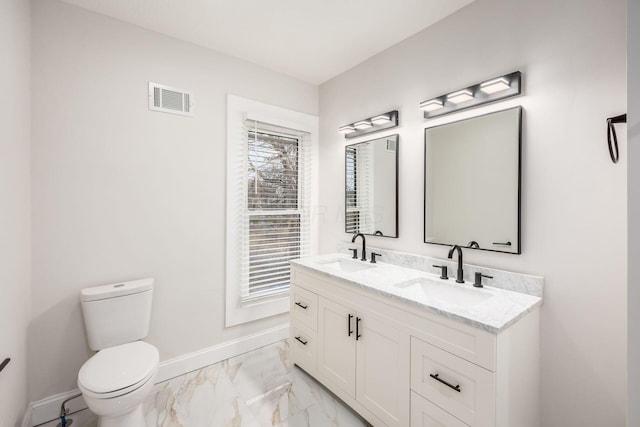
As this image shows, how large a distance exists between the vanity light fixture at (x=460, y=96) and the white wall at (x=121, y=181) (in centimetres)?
169

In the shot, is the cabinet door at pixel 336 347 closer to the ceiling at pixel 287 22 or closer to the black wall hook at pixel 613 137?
the black wall hook at pixel 613 137

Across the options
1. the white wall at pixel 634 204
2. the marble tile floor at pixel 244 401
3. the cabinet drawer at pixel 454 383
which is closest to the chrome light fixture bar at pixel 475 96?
the white wall at pixel 634 204

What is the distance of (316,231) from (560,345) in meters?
2.10

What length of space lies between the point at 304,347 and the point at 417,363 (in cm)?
105

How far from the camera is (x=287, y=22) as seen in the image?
203 cm

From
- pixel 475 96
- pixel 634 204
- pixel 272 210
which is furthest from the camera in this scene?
pixel 272 210

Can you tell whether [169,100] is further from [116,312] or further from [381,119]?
[381,119]

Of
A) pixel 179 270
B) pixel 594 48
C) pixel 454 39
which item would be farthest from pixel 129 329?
pixel 594 48

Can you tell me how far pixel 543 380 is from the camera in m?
1.53

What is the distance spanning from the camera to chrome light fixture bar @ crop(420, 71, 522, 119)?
5.31 feet

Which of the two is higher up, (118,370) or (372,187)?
(372,187)

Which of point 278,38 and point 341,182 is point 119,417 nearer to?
point 341,182

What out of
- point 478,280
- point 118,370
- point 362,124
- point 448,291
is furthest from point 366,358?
point 362,124

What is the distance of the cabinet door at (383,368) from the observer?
150 centimetres
